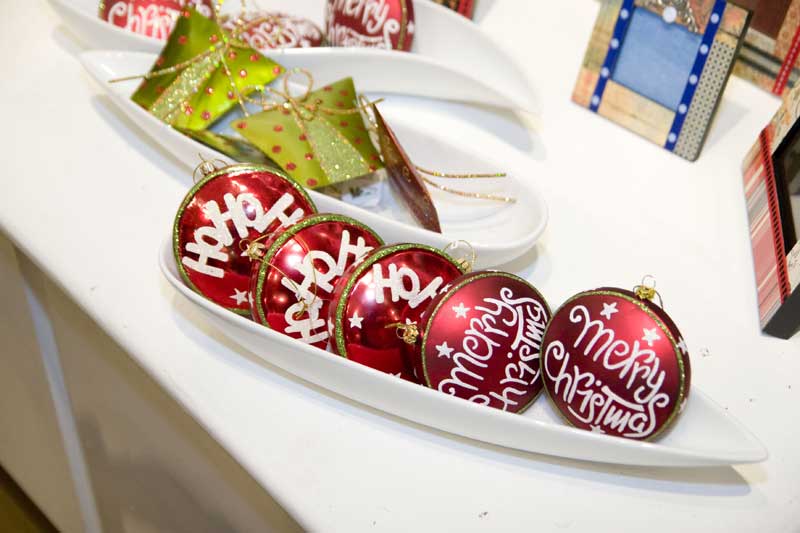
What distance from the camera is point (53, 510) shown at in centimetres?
137

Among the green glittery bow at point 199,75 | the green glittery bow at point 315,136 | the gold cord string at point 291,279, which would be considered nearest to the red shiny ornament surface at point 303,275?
the gold cord string at point 291,279

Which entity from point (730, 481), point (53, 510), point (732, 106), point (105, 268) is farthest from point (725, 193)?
point (53, 510)

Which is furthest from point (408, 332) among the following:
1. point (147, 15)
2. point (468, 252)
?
point (147, 15)

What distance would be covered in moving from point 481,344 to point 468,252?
5.6 inches

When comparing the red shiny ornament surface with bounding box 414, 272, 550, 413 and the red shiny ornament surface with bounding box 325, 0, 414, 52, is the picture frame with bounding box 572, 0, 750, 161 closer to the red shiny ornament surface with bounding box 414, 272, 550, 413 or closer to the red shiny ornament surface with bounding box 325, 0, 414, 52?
the red shiny ornament surface with bounding box 325, 0, 414, 52

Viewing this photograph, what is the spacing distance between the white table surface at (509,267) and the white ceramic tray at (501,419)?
0.09 ft

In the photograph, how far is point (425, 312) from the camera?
663mm

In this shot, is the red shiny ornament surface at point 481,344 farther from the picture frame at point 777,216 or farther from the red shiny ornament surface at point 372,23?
the red shiny ornament surface at point 372,23

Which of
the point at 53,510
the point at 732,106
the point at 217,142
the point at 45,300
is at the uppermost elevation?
the point at 732,106

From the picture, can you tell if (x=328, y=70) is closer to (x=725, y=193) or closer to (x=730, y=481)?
(x=725, y=193)

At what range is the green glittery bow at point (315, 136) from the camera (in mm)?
869

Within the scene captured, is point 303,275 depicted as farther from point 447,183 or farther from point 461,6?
point 461,6

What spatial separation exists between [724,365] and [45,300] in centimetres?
76

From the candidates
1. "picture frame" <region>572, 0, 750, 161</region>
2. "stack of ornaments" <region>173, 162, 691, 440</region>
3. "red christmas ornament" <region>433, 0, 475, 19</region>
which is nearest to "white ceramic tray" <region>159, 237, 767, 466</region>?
"stack of ornaments" <region>173, 162, 691, 440</region>
